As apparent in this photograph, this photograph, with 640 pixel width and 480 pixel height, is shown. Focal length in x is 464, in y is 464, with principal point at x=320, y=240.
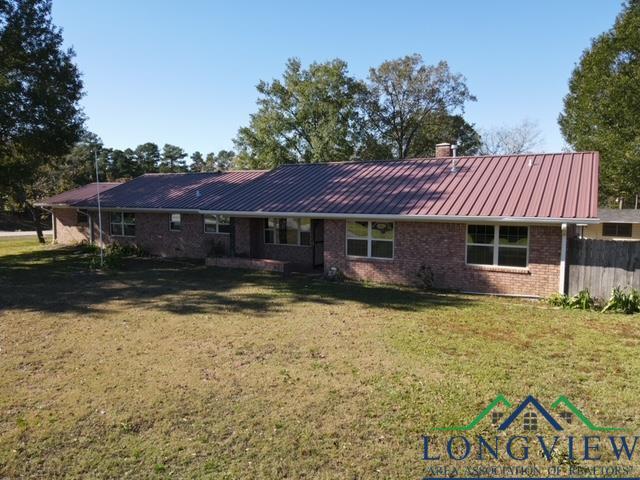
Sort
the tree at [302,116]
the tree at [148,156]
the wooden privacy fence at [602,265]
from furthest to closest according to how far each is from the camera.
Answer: the tree at [148,156]
the tree at [302,116]
the wooden privacy fence at [602,265]

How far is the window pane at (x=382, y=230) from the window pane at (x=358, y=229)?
25 cm

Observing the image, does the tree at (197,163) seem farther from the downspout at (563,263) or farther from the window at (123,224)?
the downspout at (563,263)

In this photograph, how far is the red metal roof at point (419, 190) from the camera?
13.5m

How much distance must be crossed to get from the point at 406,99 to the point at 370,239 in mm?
31536

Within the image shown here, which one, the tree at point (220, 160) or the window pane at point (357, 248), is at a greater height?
the tree at point (220, 160)

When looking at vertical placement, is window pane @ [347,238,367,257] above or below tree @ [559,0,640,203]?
below

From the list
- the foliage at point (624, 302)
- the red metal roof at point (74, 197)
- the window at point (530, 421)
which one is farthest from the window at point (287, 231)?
the window at point (530, 421)

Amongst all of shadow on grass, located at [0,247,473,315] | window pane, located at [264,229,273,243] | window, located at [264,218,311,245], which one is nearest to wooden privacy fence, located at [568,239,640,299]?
shadow on grass, located at [0,247,473,315]

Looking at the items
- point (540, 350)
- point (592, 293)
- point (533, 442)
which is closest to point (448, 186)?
point (592, 293)

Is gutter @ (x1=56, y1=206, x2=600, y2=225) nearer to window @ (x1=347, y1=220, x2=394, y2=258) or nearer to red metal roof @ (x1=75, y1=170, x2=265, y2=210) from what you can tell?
window @ (x1=347, y1=220, x2=394, y2=258)

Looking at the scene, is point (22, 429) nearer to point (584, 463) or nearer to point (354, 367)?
point (354, 367)

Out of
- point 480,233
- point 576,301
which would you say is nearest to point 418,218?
point 480,233

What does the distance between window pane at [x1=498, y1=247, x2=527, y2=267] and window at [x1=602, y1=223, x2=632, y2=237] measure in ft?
69.5

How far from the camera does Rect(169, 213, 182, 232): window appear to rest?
22.1 meters
